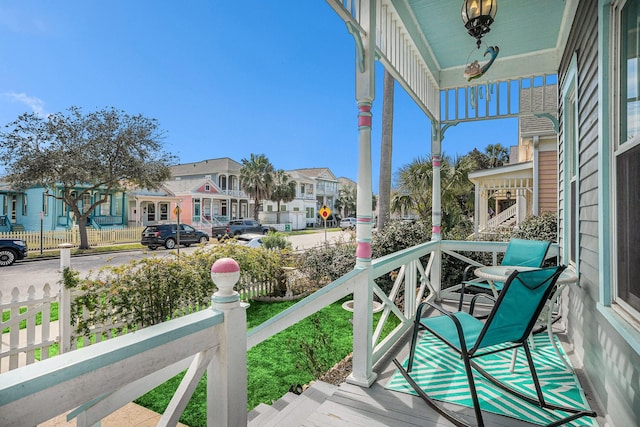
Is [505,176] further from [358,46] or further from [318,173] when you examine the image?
[318,173]

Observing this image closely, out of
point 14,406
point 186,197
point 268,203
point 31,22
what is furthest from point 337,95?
point 14,406

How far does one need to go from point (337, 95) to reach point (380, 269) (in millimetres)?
38574

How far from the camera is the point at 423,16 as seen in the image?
3.19 metres

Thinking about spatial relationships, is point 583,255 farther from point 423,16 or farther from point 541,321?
point 423,16

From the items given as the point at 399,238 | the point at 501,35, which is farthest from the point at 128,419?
the point at 501,35

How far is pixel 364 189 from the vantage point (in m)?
2.30

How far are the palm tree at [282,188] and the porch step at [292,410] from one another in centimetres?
2771

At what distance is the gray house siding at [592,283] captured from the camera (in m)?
1.57

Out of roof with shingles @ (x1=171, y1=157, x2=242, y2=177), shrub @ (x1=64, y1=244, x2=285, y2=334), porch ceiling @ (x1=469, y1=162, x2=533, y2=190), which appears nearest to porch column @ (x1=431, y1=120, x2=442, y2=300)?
shrub @ (x1=64, y1=244, x2=285, y2=334)

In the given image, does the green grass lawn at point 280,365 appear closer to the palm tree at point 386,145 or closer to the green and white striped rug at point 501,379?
the green and white striped rug at point 501,379

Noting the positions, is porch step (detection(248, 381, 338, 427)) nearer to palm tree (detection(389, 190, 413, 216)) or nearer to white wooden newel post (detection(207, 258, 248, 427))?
white wooden newel post (detection(207, 258, 248, 427))

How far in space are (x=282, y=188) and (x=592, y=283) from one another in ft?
92.9

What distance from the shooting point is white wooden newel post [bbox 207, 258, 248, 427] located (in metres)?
1.13

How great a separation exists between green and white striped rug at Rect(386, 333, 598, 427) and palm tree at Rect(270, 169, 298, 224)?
27.5 meters
